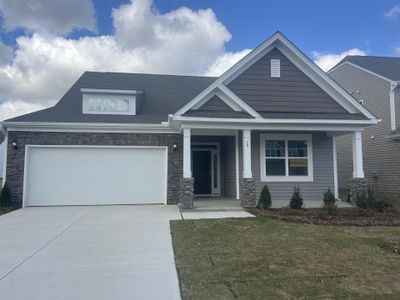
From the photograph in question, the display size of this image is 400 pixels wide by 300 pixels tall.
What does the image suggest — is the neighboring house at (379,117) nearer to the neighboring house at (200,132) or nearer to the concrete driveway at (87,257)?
the neighboring house at (200,132)

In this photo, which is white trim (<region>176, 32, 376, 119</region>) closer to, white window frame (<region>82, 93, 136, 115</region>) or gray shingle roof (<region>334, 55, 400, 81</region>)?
white window frame (<region>82, 93, 136, 115</region>)

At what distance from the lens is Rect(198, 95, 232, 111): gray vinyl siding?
1100 cm

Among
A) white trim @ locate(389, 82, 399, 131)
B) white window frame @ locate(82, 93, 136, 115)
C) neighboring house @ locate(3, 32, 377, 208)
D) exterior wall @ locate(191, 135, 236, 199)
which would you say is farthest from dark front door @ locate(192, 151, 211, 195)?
white trim @ locate(389, 82, 399, 131)

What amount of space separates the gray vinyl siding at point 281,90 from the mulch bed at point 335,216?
4069 millimetres

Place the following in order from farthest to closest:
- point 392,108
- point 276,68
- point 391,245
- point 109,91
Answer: point 392,108 → point 109,91 → point 276,68 → point 391,245

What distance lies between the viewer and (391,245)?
5980mm

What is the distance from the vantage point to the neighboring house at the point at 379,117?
15500mm

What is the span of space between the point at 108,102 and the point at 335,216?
9782mm

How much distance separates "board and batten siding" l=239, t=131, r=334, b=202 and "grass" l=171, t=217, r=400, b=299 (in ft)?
15.1

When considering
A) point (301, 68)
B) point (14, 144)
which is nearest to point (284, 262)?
point (301, 68)

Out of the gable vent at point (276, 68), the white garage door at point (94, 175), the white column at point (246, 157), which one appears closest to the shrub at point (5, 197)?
the white garage door at point (94, 175)

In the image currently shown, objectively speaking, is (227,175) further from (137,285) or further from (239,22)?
(137,285)

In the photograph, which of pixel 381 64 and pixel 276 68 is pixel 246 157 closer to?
pixel 276 68

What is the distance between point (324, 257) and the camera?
5.27 meters
